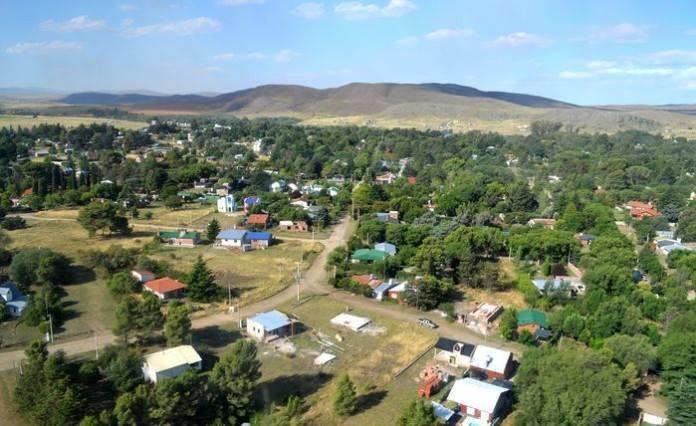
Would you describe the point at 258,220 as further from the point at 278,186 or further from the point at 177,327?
the point at 177,327

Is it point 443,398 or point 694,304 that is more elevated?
point 694,304

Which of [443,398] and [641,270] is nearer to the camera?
[443,398]

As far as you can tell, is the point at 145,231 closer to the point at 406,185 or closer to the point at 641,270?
the point at 406,185

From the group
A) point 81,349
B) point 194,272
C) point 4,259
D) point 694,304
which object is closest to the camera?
point 81,349

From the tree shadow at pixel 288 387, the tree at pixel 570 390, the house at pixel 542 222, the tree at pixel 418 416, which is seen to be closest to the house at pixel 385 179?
the house at pixel 542 222

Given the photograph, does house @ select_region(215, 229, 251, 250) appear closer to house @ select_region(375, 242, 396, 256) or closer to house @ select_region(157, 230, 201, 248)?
house @ select_region(157, 230, 201, 248)

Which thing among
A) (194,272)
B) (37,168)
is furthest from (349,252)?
(37,168)

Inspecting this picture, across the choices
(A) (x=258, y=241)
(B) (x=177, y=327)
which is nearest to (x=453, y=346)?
(B) (x=177, y=327)
